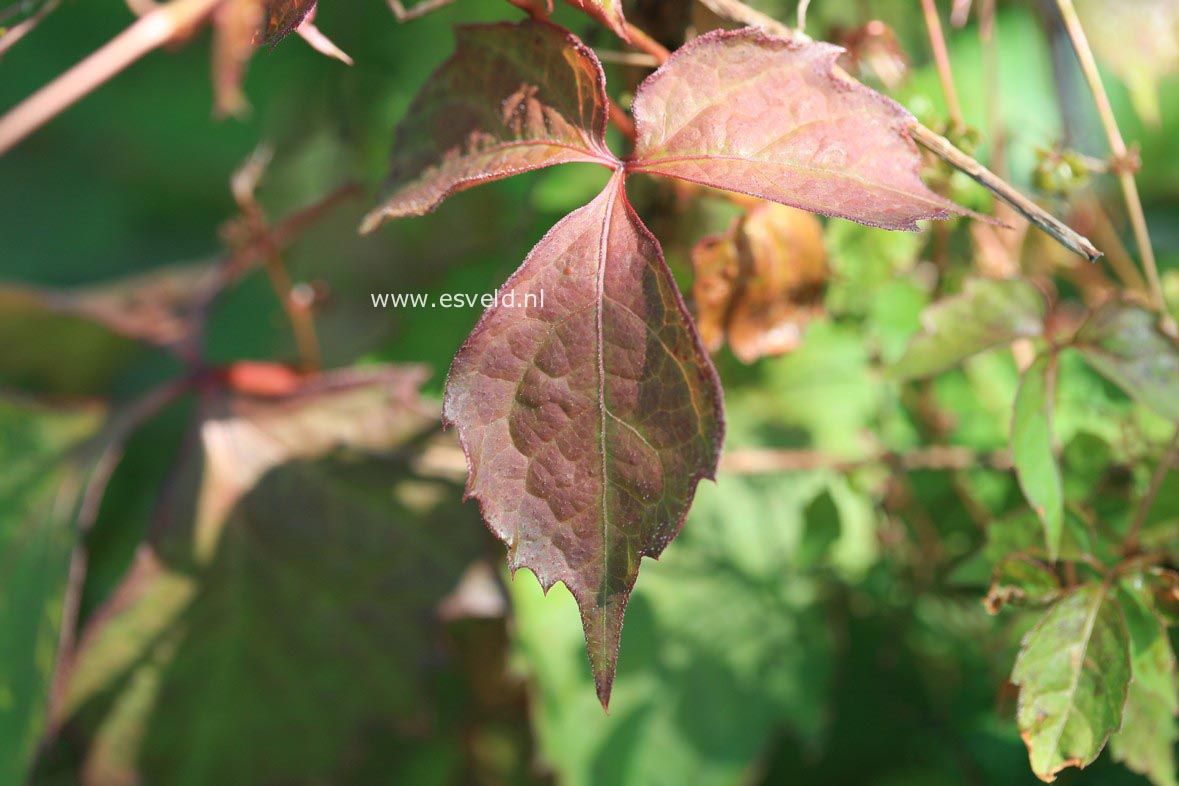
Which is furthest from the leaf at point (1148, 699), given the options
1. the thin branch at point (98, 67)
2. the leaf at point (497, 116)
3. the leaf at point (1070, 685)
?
the thin branch at point (98, 67)

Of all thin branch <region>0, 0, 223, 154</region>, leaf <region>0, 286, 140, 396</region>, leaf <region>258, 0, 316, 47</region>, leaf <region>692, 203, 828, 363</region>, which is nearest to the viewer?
leaf <region>258, 0, 316, 47</region>

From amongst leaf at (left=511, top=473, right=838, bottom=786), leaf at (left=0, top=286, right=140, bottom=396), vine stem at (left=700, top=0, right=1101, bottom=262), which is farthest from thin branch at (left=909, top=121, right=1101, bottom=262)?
leaf at (left=0, top=286, right=140, bottom=396)

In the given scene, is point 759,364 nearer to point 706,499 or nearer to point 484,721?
point 706,499

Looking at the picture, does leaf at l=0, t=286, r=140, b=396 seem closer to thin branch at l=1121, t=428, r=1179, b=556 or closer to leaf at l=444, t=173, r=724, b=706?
leaf at l=444, t=173, r=724, b=706

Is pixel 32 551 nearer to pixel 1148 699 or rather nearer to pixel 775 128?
pixel 775 128

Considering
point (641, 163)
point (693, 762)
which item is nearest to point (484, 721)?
point (693, 762)

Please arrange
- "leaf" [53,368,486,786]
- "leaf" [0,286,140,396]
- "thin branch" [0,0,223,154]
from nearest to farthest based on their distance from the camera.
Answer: "thin branch" [0,0,223,154], "leaf" [53,368,486,786], "leaf" [0,286,140,396]
